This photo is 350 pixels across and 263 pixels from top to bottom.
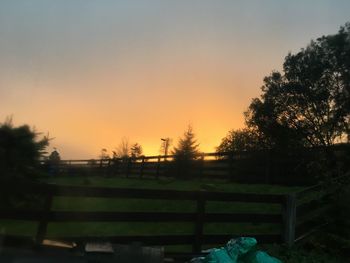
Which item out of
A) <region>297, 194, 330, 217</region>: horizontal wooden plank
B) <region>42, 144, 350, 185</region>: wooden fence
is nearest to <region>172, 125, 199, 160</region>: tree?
<region>42, 144, 350, 185</region>: wooden fence

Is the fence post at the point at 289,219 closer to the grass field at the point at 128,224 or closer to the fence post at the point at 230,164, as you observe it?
the grass field at the point at 128,224

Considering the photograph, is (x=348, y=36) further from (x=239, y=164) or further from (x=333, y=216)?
(x=333, y=216)

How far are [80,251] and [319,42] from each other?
79.3ft

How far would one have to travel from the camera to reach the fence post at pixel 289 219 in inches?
362

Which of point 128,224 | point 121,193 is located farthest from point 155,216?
point 128,224

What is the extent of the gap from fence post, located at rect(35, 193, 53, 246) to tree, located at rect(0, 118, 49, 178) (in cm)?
42

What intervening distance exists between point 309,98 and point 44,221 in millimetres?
22256

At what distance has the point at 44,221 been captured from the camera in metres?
6.38

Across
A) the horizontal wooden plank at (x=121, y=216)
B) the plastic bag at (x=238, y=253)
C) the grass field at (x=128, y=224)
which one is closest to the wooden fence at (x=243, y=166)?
the grass field at (x=128, y=224)

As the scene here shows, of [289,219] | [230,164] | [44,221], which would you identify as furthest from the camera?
[230,164]

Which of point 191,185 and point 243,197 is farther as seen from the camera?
point 191,185

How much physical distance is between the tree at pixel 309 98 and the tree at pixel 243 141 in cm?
63

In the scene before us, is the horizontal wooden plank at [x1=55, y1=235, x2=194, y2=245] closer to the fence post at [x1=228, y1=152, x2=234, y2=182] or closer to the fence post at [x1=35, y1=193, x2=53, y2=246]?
the fence post at [x1=35, y1=193, x2=53, y2=246]

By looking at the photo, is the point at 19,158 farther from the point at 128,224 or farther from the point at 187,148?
the point at 187,148
